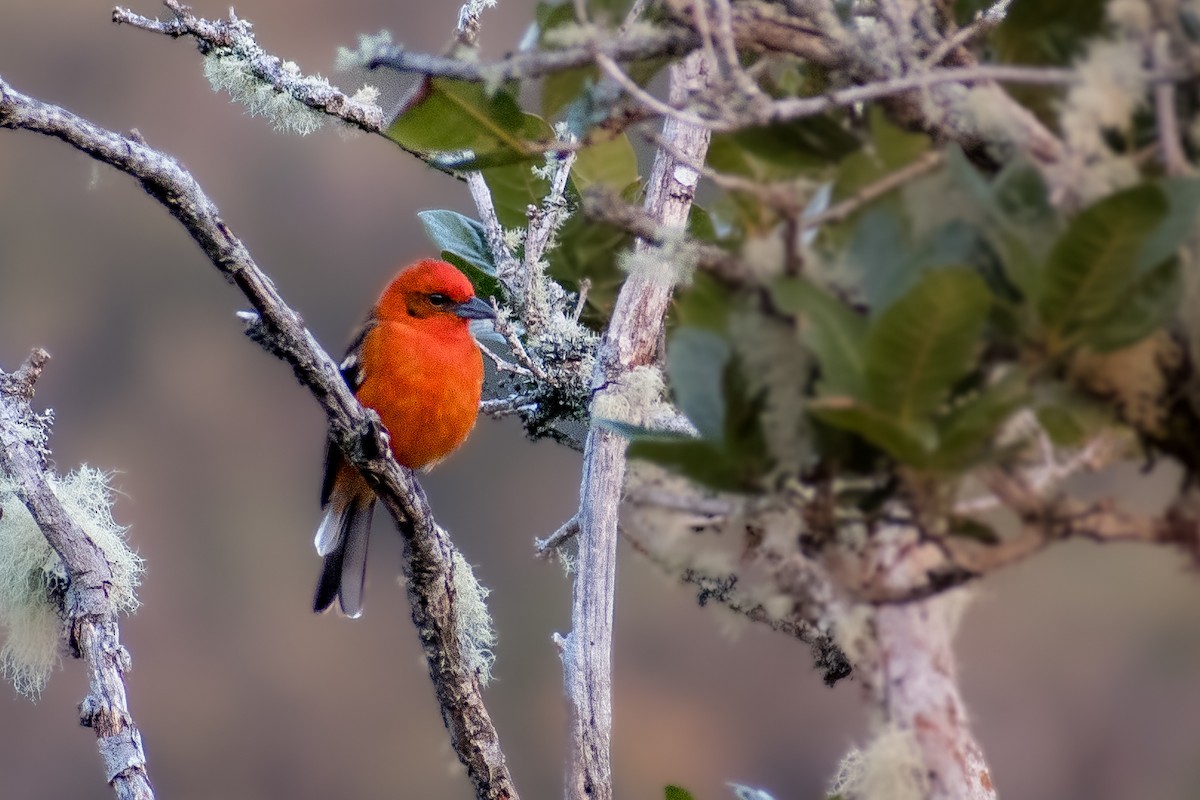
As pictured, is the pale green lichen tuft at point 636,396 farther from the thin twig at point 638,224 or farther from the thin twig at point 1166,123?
the thin twig at point 1166,123

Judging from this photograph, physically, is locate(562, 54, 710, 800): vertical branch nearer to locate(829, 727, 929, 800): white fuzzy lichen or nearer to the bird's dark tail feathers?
locate(829, 727, 929, 800): white fuzzy lichen

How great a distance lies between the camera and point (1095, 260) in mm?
672

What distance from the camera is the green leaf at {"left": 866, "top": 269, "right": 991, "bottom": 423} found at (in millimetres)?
646

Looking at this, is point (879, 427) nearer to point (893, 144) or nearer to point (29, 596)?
point (893, 144)

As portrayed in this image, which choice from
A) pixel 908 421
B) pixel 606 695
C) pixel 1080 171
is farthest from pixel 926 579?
pixel 606 695

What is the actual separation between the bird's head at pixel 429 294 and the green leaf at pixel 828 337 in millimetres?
2911

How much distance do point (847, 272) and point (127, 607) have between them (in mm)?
1998

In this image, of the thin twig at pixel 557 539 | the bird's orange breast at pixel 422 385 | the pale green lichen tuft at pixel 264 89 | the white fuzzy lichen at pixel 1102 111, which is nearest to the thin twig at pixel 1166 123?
the white fuzzy lichen at pixel 1102 111

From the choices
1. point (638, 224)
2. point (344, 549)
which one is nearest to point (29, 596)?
point (344, 549)

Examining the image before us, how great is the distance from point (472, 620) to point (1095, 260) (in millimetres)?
2054

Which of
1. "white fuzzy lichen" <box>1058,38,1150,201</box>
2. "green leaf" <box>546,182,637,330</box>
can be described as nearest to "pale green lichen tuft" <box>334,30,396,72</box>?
"white fuzzy lichen" <box>1058,38,1150,201</box>

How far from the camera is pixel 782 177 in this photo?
2.95ft

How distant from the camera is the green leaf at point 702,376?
756 mm

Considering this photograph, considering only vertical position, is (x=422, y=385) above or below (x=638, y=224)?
above
